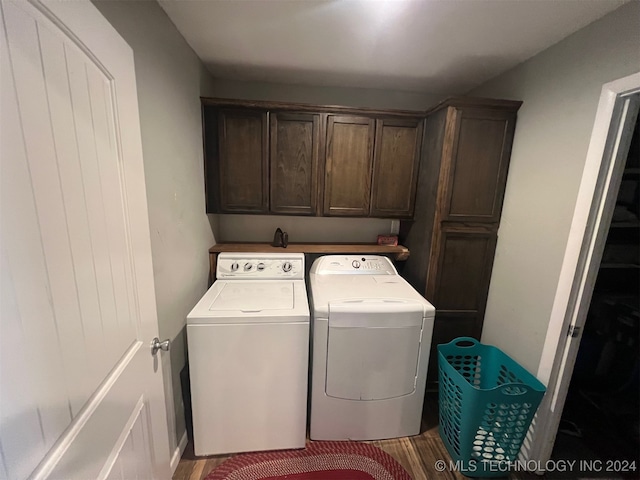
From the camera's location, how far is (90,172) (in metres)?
0.68

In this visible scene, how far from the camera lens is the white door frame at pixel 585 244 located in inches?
46.8

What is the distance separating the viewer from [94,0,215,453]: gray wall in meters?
1.13

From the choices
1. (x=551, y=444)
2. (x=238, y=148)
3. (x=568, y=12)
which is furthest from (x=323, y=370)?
(x=568, y=12)

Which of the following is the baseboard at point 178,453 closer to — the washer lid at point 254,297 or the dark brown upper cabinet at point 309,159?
the washer lid at point 254,297

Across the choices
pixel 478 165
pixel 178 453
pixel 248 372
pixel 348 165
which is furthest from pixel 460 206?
pixel 178 453

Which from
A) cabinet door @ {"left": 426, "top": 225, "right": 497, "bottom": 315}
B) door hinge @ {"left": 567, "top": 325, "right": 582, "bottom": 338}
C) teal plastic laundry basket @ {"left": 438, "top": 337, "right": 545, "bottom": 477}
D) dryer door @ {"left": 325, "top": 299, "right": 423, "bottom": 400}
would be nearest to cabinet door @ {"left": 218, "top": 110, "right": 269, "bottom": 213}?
dryer door @ {"left": 325, "top": 299, "right": 423, "bottom": 400}

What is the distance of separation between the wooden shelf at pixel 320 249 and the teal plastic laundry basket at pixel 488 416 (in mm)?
850

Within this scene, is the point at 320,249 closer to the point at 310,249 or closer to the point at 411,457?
the point at 310,249

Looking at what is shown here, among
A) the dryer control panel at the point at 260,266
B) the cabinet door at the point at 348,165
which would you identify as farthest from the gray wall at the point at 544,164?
the dryer control panel at the point at 260,266

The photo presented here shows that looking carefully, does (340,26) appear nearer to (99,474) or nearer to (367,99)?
(367,99)

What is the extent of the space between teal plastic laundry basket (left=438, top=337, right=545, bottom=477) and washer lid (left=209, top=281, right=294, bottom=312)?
1056 mm

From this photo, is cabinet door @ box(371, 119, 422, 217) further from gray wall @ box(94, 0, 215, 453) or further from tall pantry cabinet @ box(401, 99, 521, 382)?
gray wall @ box(94, 0, 215, 453)

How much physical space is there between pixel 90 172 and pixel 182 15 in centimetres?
111

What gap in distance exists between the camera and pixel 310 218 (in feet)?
7.90
